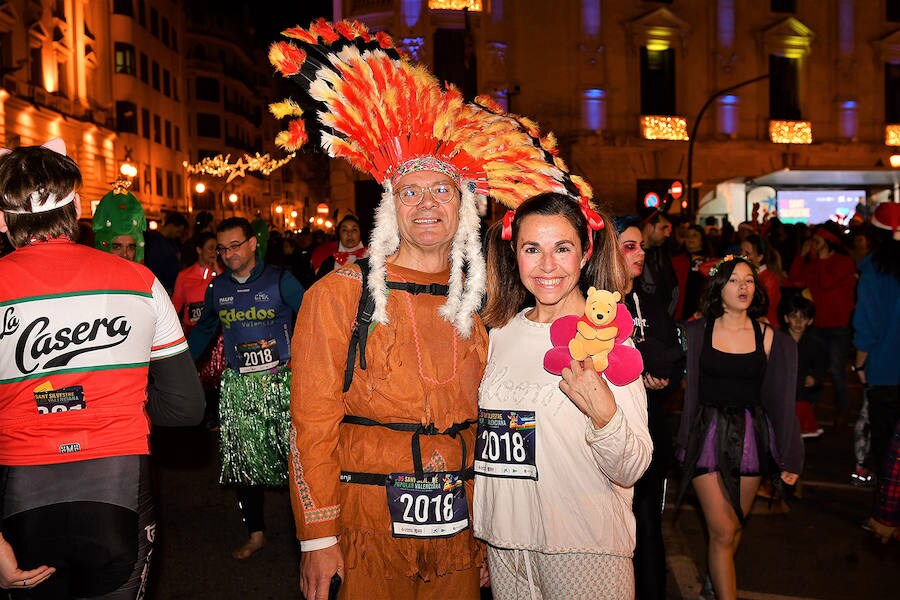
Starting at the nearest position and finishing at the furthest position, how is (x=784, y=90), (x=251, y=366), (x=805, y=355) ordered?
(x=251, y=366), (x=805, y=355), (x=784, y=90)

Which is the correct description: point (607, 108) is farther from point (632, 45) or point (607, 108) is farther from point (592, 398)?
point (592, 398)

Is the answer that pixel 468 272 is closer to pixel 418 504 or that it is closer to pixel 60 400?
pixel 418 504

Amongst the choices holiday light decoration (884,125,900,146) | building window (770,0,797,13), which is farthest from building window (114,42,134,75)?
holiday light decoration (884,125,900,146)

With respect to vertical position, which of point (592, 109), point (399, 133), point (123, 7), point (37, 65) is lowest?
point (399, 133)

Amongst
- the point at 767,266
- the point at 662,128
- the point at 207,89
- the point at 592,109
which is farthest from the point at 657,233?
the point at 207,89

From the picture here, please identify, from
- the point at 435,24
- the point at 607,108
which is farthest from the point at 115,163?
the point at 607,108

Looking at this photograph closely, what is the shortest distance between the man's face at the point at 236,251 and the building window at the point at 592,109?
2404cm

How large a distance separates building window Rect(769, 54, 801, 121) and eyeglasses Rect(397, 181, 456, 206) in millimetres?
29983

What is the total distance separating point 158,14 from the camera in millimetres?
46781

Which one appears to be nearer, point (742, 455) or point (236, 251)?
point (742, 455)

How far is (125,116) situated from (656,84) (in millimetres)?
26347

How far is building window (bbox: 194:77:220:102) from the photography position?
62.3 m

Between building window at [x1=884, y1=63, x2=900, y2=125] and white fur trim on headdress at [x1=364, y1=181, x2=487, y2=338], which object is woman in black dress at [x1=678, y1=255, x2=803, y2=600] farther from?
building window at [x1=884, y1=63, x2=900, y2=125]

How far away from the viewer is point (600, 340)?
227cm
